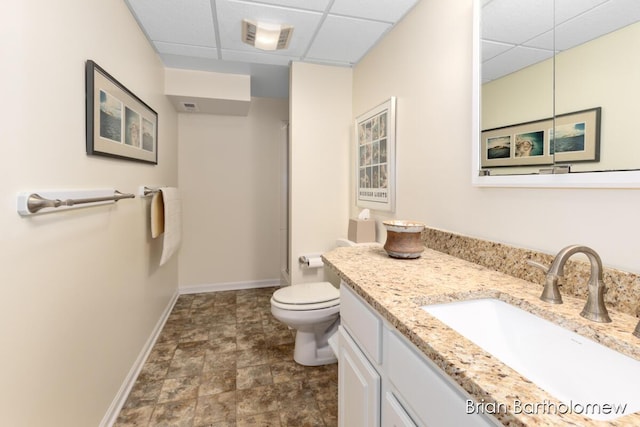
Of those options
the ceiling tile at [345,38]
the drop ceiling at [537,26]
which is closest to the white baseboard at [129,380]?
the drop ceiling at [537,26]

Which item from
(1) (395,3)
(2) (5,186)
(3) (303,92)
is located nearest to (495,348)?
(2) (5,186)

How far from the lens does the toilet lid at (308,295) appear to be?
1938 mm

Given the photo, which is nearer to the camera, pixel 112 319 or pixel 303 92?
pixel 112 319

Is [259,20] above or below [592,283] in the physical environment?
above

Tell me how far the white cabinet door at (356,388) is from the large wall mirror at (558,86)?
2.80ft

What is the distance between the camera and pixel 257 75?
2.83 meters

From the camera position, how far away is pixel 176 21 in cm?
188

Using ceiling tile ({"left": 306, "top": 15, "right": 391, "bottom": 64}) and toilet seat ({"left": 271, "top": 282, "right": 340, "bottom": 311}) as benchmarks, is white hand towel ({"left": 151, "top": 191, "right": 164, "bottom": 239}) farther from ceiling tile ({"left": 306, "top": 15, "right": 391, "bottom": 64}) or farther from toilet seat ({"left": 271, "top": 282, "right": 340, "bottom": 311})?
ceiling tile ({"left": 306, "top": 15, "right": 391, "bottom": 64})

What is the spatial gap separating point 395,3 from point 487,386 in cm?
188

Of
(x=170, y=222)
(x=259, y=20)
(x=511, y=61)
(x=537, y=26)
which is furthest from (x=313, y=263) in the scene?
(x=537, y=26)

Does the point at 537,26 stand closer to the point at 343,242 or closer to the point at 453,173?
the point at 453,173

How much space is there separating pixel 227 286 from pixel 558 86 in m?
3.38

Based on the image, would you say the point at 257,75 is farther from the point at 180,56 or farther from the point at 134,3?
the point at 134,3

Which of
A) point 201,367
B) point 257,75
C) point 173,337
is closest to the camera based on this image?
point 201,367
